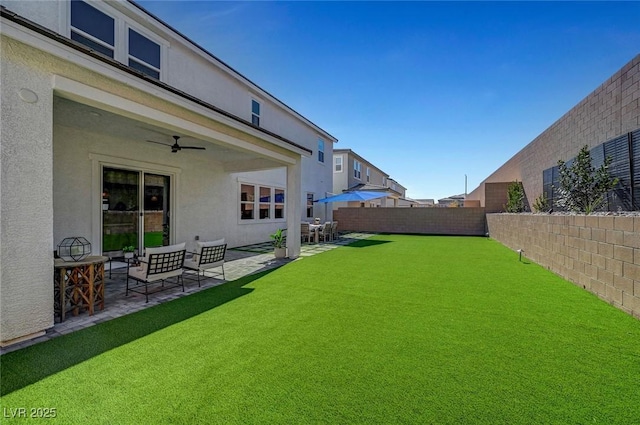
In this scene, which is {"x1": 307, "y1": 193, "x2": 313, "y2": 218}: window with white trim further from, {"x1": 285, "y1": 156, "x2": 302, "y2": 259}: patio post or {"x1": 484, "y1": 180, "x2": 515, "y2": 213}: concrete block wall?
{"x1": 484, "y1": 180, "x2": 515, "y2": 213}: concrete block wall

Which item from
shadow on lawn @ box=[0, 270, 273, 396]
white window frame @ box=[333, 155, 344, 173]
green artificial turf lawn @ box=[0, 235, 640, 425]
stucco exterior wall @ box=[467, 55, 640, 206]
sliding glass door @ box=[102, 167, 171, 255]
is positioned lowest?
green artificial turf lawn @ box=[0, 235, 640, 425]

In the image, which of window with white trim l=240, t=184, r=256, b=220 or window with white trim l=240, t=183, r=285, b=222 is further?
window with white trim l=240, t=183, r=285, b=222

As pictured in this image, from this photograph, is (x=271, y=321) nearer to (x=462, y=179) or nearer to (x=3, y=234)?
(x=3, y=234)

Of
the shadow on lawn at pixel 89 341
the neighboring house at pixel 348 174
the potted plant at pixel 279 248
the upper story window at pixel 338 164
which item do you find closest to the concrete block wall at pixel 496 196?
the neighboring house at pixel 348 174

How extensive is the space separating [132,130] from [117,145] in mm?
1279

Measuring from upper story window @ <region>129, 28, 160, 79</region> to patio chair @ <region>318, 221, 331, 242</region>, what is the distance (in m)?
9.55

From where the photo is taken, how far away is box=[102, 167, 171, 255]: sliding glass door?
8281 millimetres

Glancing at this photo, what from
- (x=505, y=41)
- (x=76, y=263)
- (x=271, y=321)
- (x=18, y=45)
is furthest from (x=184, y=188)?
(x=505, y=41)

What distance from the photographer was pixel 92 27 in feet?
23.6

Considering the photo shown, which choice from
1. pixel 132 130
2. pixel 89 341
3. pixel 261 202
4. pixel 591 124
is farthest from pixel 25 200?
pixel 591 124

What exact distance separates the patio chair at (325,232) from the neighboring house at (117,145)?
2.45 meters

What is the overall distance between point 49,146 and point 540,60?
14.9 meters

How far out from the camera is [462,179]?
59969 millimetres

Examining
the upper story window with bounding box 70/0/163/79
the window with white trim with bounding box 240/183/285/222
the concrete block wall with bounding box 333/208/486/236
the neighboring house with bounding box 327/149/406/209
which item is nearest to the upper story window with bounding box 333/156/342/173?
the neighboring house with bounding box 327/149/406/209
